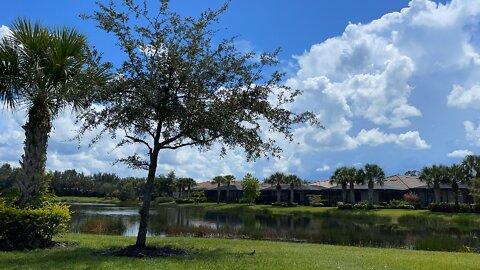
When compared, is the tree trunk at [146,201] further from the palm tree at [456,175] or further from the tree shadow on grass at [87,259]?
the palm tree at [456,175]

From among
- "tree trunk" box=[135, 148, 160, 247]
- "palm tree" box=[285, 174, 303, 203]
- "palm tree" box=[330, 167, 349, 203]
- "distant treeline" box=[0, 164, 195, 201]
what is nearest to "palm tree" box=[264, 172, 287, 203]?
"palm tree" box=[285, 174, 303, 203]

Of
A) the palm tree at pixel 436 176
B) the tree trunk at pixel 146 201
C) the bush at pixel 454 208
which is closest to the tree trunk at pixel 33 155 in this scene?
the tree trunk at pixel 146 201

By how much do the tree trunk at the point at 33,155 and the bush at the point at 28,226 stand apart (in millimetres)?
685

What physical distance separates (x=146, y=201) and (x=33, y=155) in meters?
3.94

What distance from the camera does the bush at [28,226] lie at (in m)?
13.6

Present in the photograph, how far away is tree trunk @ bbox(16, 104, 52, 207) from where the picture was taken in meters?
14.7

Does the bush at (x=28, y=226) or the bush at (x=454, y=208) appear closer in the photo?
the bush at (x=28, y=226)

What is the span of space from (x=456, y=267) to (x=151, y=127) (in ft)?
34.5

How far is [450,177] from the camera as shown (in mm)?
61469

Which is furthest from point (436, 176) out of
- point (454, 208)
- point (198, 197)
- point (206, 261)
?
point (206, 261)

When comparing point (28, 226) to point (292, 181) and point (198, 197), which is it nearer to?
point (292, 181)

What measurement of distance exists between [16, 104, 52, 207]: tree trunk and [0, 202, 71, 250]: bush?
0.68m

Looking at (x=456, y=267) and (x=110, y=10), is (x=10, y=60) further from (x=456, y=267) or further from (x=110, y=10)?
(x=456, y=267)

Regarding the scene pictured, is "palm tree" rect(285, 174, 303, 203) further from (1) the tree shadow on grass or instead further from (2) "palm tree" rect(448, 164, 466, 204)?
(1) the tree shadow on grass
